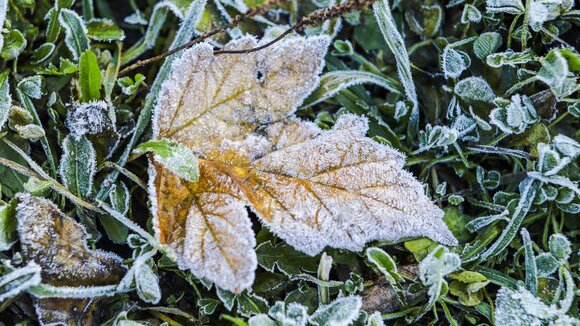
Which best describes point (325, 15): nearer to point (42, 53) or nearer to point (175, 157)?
point (175, 157)

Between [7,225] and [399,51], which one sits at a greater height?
[399,51]

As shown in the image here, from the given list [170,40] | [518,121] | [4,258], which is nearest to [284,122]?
[170,40]

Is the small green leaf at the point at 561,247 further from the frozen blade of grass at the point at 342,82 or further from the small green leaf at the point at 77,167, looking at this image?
the small green leaf at the point at 77,167

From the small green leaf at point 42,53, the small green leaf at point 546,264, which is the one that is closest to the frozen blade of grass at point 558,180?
the small green leaf at point 546,264

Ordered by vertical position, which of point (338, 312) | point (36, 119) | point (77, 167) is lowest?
point (338, 312)

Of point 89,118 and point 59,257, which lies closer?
point 59,257

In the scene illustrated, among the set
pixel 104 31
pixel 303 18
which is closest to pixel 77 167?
pixel 104 31
